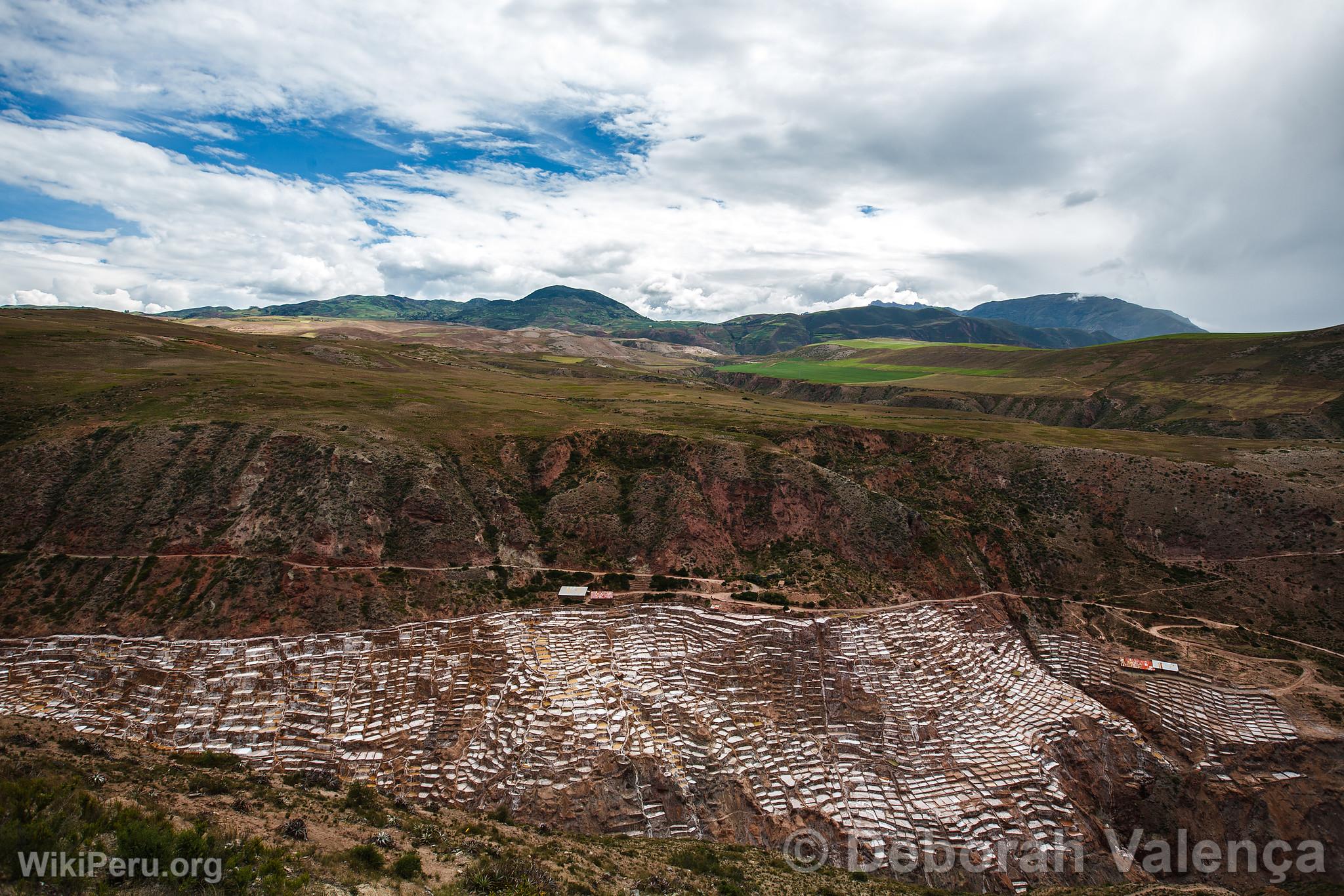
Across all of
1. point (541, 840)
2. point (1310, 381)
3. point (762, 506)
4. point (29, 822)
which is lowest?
point (541, 840)

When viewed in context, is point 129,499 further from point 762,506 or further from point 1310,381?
point 1310,381

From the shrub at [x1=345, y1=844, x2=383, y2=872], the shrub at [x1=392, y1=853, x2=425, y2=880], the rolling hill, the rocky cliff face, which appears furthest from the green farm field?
the shrub at [x1=392, y1=853, x2=425, y2=880]

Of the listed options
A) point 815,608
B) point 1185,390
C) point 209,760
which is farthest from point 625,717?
point 1185,390

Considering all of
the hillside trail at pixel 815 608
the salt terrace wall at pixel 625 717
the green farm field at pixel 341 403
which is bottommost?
the salt terrace wall at pixel 625 717

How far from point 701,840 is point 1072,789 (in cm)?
3177

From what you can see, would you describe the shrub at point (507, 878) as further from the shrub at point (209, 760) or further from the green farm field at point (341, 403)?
the green farm field at point (341, 403)

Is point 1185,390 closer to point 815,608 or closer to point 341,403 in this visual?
point 815,608

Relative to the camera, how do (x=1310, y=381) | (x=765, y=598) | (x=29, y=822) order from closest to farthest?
(x=29, y=822) < (x=765, y=598) < (x=1310, y=381)

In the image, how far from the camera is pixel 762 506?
75.5 m

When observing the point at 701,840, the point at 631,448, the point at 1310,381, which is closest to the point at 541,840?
the point at 701,840

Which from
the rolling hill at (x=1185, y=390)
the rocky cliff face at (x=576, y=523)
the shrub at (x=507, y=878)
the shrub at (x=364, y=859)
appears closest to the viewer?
the shrub at (x=364, y=859)

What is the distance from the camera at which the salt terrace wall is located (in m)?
42.5

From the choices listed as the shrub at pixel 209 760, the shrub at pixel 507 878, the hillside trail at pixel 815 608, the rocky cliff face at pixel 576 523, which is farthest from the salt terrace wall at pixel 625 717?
the shrub at pixel 507 878

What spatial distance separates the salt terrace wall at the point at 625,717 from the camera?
4247 centimetres
